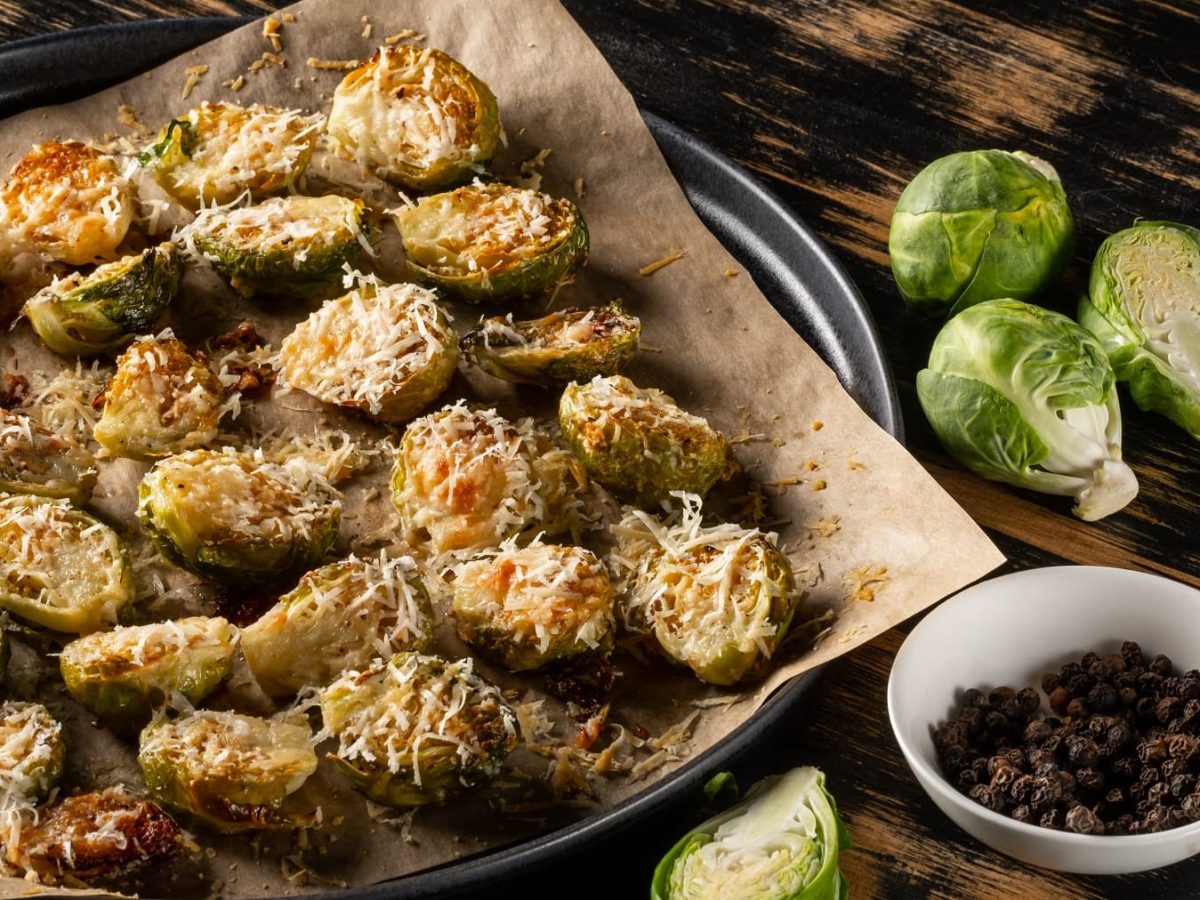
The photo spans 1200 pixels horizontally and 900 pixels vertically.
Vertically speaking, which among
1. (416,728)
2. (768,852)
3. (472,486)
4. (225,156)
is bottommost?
(768,852)

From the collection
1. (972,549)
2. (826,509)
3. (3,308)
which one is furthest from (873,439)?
(3,308)

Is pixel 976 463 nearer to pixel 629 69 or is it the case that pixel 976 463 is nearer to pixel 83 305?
pixel 629 69

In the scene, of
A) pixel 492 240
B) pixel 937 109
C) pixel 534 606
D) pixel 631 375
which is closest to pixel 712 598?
pixel 534 606

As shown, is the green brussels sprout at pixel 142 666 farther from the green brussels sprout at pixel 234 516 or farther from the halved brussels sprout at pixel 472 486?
the halved brussels sprout at pixel 472 486

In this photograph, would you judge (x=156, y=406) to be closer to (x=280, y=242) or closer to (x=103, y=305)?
(x=103, y=305)

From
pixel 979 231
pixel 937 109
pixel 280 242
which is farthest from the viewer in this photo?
pixel 937 109
